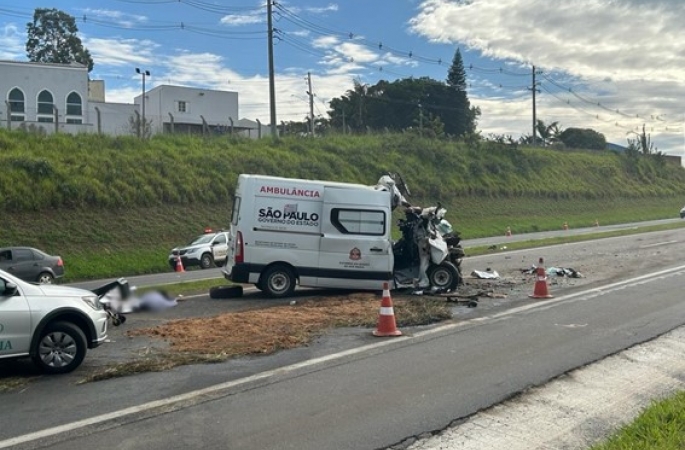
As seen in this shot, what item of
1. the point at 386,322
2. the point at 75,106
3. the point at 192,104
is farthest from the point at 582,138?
the point at 386,322

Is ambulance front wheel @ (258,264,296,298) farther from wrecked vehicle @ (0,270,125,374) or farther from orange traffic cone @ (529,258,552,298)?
wrecked vehicle @ (0,270,125,374)

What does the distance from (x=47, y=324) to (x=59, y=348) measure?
0.32m

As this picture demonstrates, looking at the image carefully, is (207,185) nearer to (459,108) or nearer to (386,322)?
(386,322)

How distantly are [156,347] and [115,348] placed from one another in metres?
0.58

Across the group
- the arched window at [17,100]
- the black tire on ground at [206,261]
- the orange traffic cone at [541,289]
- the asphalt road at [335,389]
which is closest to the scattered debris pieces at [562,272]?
the orange traffic cone at [541,289]

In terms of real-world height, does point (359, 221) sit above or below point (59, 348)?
above

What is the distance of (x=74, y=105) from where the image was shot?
5609cm

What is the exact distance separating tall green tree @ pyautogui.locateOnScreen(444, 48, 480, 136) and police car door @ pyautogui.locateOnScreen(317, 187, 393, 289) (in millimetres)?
73195

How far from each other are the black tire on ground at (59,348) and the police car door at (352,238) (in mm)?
6687

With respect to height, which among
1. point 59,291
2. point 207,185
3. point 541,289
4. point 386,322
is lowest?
point 541,289

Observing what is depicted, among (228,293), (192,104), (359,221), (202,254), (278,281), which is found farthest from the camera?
(192,104)

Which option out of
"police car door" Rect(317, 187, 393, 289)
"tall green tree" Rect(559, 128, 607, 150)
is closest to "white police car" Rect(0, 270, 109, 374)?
"police car door" Rect(317, 187, 393, 289)

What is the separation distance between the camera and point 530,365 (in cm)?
792

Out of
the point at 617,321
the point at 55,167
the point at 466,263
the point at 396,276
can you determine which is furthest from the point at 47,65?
the point at 617,321
